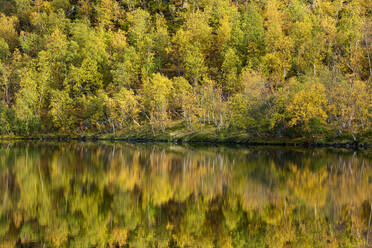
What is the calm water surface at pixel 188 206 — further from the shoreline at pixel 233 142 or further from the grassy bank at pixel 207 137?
the grassy bank at pixel 207 137

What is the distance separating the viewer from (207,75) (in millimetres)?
119188

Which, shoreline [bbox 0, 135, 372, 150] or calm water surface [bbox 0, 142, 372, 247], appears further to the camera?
shoreline [bbox 0, 135, 372, 150]

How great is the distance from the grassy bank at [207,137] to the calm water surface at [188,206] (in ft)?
97.9

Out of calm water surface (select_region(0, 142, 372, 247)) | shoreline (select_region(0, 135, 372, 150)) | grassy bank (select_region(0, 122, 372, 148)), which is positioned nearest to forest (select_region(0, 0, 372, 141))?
grassy bank (select_region(0, 122, 372, 148))

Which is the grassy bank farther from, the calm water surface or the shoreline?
the calm water surface

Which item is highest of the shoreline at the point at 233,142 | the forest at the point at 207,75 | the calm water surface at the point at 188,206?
the forest at the point at 207,75

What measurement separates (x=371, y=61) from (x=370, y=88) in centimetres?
2805

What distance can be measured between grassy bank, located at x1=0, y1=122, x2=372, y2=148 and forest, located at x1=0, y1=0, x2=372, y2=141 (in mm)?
924

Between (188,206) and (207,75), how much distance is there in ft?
313

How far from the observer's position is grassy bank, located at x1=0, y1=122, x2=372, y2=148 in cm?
7431

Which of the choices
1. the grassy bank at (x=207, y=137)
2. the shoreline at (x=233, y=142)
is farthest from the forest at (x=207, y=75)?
the shoreline at (x=233, y=142)

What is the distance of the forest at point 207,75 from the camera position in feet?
255

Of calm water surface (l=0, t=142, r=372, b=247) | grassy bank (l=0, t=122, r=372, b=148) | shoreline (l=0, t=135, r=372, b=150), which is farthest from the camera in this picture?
grassy bank (l=0, t=122, r=372, b=148)

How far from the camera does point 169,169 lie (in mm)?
45031
